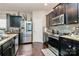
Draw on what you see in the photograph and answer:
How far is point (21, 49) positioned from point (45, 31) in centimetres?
54

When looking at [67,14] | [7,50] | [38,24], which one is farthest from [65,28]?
[7,50]

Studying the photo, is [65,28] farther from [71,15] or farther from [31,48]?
[31,48]

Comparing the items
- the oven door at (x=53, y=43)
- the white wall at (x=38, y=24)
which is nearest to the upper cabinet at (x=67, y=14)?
the white wall at (x=38, y=24)

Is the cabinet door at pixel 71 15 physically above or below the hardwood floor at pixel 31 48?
above

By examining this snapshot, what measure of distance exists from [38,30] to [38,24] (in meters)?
0.11

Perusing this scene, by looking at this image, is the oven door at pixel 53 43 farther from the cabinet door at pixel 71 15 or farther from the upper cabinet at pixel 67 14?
the cabinet door at pixel 71 15

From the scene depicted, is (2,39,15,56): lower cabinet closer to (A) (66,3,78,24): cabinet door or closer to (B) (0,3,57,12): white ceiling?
(B) (0,3,57,12): white ceiling

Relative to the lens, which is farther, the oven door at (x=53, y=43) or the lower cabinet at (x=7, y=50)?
the oven door at (x=53, y=43)

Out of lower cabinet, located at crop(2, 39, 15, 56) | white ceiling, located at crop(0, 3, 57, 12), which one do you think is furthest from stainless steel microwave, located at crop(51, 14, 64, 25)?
lower cabinet, located at crop(2, 39, 15, 56)

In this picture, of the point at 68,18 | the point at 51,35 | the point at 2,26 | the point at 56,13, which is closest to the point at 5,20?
the point at 2,26

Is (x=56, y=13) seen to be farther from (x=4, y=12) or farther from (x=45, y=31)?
(x=4, y=12)

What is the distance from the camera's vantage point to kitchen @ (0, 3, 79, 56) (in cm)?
207

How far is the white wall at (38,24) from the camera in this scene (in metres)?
2.23

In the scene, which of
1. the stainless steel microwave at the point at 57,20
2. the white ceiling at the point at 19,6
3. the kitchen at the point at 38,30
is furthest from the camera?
the stainless steel microwave at the point at 57,20
